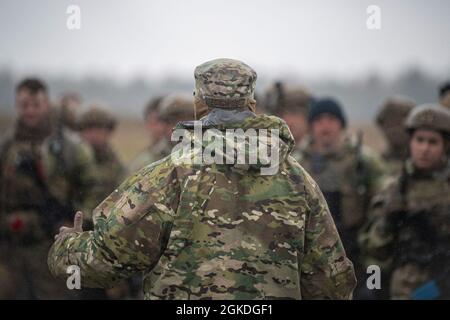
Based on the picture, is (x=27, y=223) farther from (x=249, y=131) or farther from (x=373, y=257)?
(x=249, y=131)

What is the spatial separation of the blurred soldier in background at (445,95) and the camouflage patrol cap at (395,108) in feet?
1.08

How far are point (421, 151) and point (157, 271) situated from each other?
11.9 feet

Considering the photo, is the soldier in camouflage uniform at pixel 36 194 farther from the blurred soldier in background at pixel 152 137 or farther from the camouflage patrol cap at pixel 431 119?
the camouflage patrol cap at pixel 431 119

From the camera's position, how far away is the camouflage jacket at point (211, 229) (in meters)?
4.35

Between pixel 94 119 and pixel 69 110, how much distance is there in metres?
0.94

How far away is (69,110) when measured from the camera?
10797mm

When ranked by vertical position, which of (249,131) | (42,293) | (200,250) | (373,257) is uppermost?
(249,131)

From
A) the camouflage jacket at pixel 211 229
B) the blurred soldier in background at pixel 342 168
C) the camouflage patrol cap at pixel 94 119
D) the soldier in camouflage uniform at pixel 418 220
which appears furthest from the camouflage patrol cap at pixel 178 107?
the camouflage jacket at pixel 211 229

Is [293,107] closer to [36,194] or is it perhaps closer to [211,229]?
[36,194]

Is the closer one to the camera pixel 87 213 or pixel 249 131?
pixel 249 131

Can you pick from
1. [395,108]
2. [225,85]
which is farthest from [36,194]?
[225,85]

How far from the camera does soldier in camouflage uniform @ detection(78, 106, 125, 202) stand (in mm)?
9422

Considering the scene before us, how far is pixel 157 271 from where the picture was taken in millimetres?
4430
